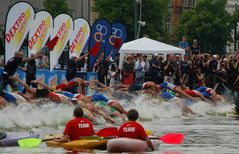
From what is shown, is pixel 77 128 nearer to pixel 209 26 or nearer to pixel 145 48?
pixel 145 48

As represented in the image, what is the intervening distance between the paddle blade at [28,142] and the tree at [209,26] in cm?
6605

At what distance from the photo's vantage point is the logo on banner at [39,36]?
111ft

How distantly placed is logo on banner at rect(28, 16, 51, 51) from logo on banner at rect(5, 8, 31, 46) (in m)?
1.51

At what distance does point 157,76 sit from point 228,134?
51.4ft

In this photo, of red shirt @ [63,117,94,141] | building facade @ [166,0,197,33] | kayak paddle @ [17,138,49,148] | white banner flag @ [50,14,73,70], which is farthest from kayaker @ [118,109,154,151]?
building facade @ [166,0,197,33]

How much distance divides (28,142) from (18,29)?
45.1ft

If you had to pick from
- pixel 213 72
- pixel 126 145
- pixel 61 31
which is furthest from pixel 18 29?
pixel 126 145

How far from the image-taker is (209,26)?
286ft

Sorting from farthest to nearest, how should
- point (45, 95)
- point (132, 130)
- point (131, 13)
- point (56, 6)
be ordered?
point (131, 13), point (56, 6), point (45, 95), point (132, 130)

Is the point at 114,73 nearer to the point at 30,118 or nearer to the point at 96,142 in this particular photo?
the point at 30,118

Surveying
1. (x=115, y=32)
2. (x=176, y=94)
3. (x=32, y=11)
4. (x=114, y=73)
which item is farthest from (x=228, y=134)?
(x=115, y=32)

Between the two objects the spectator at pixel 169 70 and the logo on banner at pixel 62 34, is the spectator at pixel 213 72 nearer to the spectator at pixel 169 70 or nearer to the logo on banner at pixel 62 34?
the spectator at pixel 169 70

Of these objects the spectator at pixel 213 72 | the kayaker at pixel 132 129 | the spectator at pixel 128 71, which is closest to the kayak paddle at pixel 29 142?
the kayaker at pixel 132 129

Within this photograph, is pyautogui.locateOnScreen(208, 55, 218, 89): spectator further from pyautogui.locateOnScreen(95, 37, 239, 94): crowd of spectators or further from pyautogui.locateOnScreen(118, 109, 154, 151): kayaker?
pyautogui.locateOnScreen(118, 109, 154, 151): kayaker
